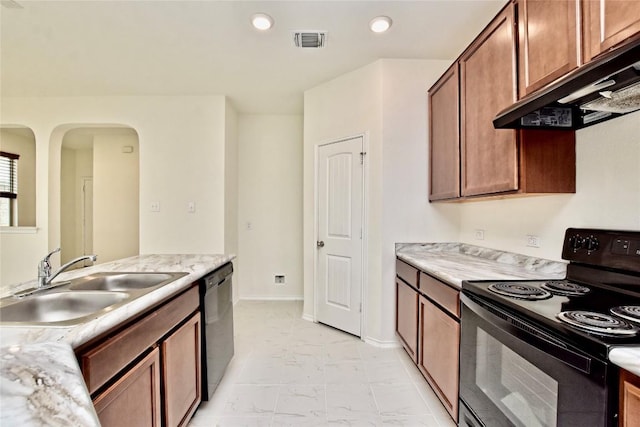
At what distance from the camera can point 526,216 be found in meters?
1.97

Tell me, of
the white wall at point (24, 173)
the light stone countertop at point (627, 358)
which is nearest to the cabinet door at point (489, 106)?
the light stone countertop at point (627, 358)

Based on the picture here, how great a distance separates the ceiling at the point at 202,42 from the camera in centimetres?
207

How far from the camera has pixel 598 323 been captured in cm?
92

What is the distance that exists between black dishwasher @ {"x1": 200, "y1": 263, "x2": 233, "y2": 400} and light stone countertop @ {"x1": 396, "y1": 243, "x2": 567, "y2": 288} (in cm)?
141

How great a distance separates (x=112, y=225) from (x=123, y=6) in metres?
3.92

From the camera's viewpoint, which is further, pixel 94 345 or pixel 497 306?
pixel 497 306

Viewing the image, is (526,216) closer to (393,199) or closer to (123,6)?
(393,199)

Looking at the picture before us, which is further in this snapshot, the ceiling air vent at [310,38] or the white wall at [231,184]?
the white wall at [231,184]

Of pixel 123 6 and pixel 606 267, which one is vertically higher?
pixel 123 6

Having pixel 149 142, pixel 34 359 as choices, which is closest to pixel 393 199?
pixel 34 359

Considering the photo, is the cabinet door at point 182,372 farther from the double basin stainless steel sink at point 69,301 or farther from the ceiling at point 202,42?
the ceiling at point 202,42

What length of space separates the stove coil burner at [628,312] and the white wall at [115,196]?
18.1 ft

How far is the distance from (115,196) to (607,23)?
19.1 ft

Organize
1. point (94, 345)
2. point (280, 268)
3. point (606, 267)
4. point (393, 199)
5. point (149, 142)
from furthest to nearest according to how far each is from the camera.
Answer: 1. point (280, 268)
2. point (149, 142)
3. point (393, 199)
4. point (606, 267)
5. point (94, 345)
